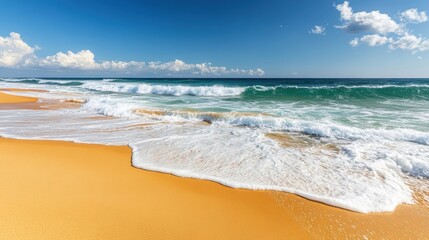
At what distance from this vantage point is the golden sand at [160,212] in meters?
2.86

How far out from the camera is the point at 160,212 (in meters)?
3.29

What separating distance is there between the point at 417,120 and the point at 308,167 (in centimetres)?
863

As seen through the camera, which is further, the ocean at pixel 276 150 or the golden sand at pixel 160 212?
the ocean at pixel 276 150

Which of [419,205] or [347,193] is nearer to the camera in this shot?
[419,205]

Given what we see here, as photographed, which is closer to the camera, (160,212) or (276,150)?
(160,212)

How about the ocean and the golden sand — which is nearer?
the golden sand

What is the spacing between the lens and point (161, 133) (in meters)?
8.20

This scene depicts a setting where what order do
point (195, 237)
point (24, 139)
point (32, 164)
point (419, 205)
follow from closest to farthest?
point (195, 237) < point (419, 205) < point (32, 164) < point (24, 139)

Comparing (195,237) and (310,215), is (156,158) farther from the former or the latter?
(310,215)

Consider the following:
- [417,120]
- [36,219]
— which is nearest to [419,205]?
[36,219]

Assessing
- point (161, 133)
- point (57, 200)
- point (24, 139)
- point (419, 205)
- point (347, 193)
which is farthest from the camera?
point (161, 133)

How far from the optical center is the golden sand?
113 inches

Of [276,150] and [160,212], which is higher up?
[276,150]

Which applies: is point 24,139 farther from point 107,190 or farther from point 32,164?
point 107,190
